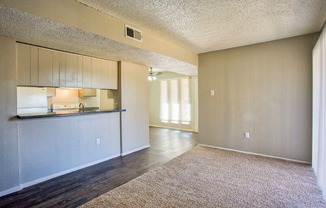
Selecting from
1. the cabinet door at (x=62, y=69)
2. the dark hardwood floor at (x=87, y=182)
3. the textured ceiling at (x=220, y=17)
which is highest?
the textured ceiling at (x=220, y=17)

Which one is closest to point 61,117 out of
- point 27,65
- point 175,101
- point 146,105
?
point 27,65

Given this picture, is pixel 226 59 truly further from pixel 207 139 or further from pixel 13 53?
pixel 13 53

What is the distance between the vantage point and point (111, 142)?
3.84 meters

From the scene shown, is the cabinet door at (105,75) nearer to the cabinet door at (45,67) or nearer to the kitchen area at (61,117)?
the kitchen area at (61,117)

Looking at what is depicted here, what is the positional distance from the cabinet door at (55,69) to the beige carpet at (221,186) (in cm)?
206

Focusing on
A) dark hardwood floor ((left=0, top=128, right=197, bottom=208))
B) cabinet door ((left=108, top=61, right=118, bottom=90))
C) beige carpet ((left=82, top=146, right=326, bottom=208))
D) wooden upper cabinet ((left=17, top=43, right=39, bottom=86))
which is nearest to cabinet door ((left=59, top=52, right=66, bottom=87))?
wooden upper cabinet ((left=17, top=43, right=39, bottom=86))

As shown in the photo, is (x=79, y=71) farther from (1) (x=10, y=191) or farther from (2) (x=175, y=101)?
(2) (x=175, y=101)

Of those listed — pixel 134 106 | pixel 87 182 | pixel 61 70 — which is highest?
pixel 61 70

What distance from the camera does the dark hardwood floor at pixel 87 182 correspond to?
2219 millimetres

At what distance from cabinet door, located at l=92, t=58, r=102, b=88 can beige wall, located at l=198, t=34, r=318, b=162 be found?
2582 mm

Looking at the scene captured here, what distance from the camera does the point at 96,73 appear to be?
3.66 m

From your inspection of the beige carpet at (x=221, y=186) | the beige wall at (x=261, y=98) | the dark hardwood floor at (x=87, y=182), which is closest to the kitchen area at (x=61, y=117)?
the dark hardwood floor at (x=87, y=182)

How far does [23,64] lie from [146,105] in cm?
273

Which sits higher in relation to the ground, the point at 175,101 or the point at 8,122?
the point at 175,101
